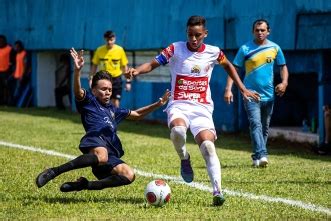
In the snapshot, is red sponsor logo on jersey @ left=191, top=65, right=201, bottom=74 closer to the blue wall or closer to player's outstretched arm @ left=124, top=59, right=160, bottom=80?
player's outstretched arm @ left=124, top=59, right=160, bottom=80

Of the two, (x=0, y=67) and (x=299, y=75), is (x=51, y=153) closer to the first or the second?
(x=299, y=75)

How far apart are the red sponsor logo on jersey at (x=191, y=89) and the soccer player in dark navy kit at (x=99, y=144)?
14.3 inches

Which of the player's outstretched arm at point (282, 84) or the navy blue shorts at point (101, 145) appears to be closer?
the navy blue shorts at point (101, 145)

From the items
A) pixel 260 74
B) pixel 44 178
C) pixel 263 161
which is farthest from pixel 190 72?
pixel 260 74

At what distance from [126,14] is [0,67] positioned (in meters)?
8.28

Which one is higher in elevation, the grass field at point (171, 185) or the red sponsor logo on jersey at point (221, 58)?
the red sponsor logo on jersey at point (221, 58)

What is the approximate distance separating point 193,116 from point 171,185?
1.49 metres

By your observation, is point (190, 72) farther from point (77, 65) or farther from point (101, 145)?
point (77, 65)

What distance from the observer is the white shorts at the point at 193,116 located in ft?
34.6

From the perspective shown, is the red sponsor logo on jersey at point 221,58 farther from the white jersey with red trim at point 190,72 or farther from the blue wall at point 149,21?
the blue wall at point 149,21

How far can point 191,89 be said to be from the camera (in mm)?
10820

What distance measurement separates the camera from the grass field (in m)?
9.52

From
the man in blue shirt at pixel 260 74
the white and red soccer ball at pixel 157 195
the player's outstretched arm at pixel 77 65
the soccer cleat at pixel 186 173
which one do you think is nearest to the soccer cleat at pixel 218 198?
the white and red soccer ball at pixel 157 195

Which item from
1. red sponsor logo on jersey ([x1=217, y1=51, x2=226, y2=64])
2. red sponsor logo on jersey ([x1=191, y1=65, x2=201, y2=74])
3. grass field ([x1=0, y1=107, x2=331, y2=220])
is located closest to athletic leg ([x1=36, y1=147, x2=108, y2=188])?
grass field ([x1=0, y1=107, x2=331, y2=220])
